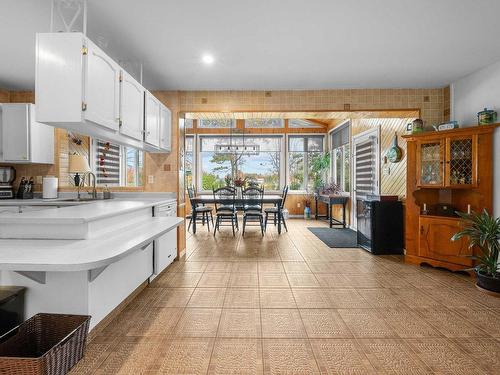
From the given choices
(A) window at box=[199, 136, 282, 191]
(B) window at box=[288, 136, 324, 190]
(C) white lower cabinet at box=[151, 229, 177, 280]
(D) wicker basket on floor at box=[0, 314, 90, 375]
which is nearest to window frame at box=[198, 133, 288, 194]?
(A) window at box=[199, 136, 282, 191]

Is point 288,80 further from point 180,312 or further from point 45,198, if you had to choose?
point 45,198

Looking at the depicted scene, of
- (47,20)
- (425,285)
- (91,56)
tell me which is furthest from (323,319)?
(47,20)

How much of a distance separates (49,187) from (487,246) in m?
5.34

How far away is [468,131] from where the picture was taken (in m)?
3.51

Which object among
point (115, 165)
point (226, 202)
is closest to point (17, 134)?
point (115, 165)

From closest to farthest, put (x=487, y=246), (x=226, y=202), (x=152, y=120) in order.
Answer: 1. (x=487, y=246)
2. (x=152, y=120)
3. (x=226, y=202)

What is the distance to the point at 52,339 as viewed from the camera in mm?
1806

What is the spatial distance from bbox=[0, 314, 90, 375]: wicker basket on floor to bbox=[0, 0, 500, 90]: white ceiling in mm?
2183

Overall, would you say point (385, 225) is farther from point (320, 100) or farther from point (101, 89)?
point (101, 89)

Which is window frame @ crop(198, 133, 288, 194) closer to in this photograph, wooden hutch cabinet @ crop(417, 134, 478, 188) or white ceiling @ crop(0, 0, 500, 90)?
white ceiling @ crop(0, 0, 500, 90)

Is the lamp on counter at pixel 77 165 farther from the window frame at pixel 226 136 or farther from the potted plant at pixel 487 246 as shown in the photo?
the window frame at pixel 226 136

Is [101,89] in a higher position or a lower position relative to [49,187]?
higher

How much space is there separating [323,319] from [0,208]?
12.7 feet

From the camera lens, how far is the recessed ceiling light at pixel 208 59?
3.17m
